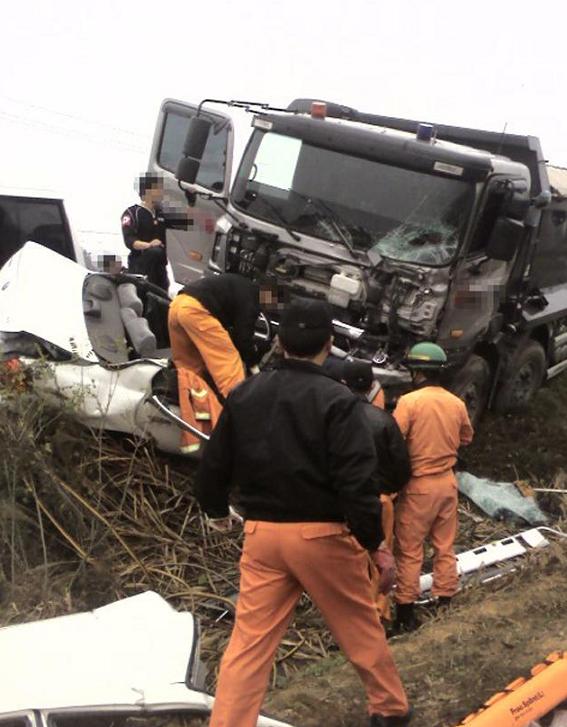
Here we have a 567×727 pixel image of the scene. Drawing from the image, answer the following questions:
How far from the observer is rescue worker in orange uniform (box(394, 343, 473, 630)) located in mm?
5102

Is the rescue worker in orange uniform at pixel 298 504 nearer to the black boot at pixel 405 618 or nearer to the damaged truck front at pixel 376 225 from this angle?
the black boot at pixel 405 618

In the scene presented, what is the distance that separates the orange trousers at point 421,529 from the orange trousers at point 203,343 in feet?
3.97

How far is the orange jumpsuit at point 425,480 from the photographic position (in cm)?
510

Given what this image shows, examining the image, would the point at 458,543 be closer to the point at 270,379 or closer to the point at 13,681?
the point at 270,379

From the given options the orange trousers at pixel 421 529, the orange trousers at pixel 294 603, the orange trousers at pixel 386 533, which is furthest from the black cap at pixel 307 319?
the orange trousers at pixel 421 529

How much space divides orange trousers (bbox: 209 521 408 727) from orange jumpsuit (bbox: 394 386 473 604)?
1800 mm

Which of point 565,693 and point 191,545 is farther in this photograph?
point 191,545

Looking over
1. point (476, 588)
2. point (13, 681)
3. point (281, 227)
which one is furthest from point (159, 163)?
point (13, 681)

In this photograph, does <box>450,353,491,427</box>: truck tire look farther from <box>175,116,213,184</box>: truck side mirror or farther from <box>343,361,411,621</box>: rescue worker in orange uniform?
<box>343,361,411,621</box>: rescue worker in orange uniform

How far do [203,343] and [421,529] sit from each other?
5.41 ft

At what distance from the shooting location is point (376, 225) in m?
6.68

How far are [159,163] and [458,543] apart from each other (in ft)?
15.0

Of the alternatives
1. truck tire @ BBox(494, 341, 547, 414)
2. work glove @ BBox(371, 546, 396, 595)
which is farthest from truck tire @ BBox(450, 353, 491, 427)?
work glove @ BBox(371, 546, 396, 595)

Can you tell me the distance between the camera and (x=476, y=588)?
5.48m
